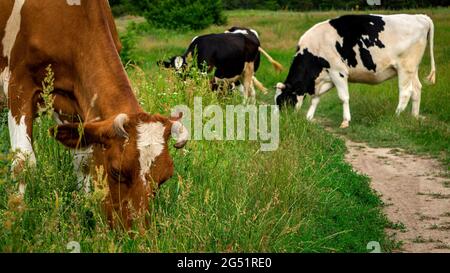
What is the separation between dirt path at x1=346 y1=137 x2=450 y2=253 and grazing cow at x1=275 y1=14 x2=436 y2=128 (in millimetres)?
2659

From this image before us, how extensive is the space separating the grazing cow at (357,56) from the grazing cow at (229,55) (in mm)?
1102

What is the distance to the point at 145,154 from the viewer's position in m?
4.50

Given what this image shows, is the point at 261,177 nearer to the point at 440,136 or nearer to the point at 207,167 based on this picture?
the point at 207,167

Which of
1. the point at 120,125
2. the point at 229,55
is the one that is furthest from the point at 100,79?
the point at 229,55

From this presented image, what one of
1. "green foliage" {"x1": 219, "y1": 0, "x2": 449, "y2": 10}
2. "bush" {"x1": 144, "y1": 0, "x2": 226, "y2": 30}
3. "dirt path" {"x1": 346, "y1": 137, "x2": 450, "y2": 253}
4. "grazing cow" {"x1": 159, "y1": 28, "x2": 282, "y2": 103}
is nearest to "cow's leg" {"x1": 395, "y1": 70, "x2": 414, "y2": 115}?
"dirt path" {"x1": 346, "y1": 137, "x2": 450, "y2": 253}

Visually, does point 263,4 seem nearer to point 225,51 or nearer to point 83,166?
point 225,51

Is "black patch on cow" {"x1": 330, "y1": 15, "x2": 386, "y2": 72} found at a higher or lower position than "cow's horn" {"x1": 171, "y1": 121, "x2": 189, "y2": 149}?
lower

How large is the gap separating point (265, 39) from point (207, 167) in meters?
20.7

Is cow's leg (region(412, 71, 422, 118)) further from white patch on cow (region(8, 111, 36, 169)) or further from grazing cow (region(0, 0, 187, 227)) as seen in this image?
white patch on cow (region(8, 111, 36, 169))

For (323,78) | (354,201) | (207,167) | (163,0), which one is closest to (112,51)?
(207,167)

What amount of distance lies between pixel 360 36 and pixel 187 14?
20.5 m

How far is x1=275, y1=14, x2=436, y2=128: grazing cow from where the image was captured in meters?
12.6

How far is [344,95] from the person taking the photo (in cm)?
1234

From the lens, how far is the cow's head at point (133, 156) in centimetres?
451
